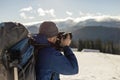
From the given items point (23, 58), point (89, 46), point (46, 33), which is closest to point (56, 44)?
point (46, 33)

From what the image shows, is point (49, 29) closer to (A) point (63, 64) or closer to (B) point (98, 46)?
(A) point (63, 64)

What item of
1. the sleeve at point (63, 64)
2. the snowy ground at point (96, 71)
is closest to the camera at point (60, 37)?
the sleeve at point (63, 64)

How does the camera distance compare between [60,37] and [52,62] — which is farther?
[60,37]

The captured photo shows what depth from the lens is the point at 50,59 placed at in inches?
110

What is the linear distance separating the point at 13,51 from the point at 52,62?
507 millimetres

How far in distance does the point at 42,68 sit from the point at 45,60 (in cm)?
7

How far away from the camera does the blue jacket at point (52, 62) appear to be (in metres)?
2.77

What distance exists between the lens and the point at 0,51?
235 centimetres

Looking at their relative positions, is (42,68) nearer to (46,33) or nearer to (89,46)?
(46,33)

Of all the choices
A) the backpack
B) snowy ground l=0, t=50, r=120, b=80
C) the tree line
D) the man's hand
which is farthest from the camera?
the tree line

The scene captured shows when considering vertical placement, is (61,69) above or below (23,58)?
below

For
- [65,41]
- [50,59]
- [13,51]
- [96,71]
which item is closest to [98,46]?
[96,71]

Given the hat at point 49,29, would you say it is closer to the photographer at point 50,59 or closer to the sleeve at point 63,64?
the photographer at point 50,59

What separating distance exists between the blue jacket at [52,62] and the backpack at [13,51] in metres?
0.34
